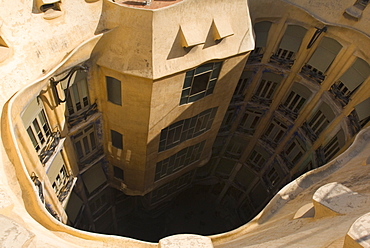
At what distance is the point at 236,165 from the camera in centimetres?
2709

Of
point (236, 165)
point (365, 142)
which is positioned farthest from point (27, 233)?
point (236, 165)

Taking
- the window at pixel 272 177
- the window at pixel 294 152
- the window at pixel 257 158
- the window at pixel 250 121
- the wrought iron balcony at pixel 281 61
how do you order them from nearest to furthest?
the wrought iron balcony at pixel 281 61
the window at pixel 294 152
the window at pixel 250 121
the window at pixel 272 177
the window at pixel 257 158

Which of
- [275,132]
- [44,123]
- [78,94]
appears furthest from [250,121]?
[44,123]

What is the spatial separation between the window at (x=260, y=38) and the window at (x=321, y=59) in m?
2.88

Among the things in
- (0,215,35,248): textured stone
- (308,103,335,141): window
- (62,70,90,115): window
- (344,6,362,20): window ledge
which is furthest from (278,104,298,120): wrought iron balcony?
(0,215,35,248): textured stone

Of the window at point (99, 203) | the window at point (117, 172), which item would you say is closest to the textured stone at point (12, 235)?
the window at point (117, 172)

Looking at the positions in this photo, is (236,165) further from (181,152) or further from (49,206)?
(49,206)

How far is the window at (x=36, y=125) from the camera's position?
11.3 m

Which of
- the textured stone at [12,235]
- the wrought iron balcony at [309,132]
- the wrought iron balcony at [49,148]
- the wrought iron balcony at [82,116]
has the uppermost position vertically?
the textured stone at [12,235]

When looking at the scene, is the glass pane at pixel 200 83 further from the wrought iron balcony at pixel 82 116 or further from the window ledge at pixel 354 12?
the window ledge at pixel 354 12

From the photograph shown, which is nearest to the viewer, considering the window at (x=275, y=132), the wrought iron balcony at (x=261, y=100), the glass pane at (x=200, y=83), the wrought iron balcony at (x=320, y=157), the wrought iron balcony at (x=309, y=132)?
the glass pane at (x=200, y=83)

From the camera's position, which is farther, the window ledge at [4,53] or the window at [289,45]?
the window at [289,45]

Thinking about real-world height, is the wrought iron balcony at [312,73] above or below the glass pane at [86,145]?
above

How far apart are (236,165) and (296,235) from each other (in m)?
19.2
